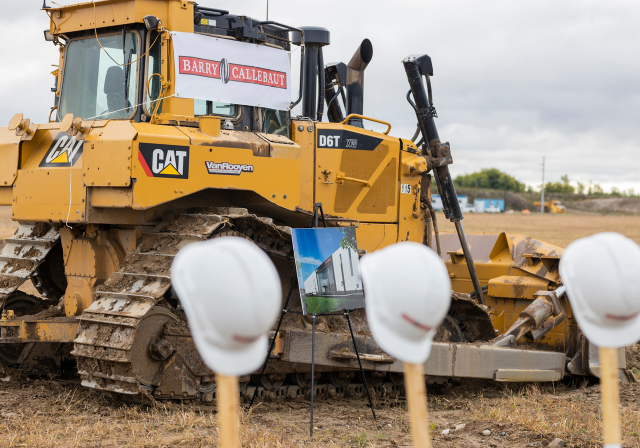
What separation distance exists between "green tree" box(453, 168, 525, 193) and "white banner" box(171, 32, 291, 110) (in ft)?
315

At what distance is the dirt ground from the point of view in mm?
5586

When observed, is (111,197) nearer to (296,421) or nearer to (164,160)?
(164,160)

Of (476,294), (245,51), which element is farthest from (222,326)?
(476,294)

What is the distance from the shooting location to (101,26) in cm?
724

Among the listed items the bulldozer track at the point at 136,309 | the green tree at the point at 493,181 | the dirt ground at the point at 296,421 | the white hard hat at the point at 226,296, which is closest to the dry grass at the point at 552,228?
the dirt ground at the point at 296,421

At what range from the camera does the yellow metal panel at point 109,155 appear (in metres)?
6.19

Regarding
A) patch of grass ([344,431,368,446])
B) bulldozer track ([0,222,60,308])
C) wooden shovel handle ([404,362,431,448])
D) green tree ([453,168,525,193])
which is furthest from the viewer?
green tree ([453,168,525,193])

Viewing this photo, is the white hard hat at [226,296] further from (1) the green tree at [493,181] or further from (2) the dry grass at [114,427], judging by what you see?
(1) the green tree at [493,181]

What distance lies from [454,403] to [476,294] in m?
2.12

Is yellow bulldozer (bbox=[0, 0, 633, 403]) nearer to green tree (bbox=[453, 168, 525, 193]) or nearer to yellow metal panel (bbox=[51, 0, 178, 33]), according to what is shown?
yellow metal panel (bbox=[51, 0, 178, 33])

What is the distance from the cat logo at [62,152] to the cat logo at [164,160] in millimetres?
A: 767

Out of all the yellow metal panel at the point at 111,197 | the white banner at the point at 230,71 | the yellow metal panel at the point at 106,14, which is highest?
the yellow metal panel at the point at 106,14

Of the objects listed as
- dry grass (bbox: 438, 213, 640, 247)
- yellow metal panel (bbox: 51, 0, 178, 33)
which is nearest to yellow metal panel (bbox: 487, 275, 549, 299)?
yellow metal panel (bbox: 51, 0, 178, 33)

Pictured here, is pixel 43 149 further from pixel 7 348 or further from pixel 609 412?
pixel 609 412
